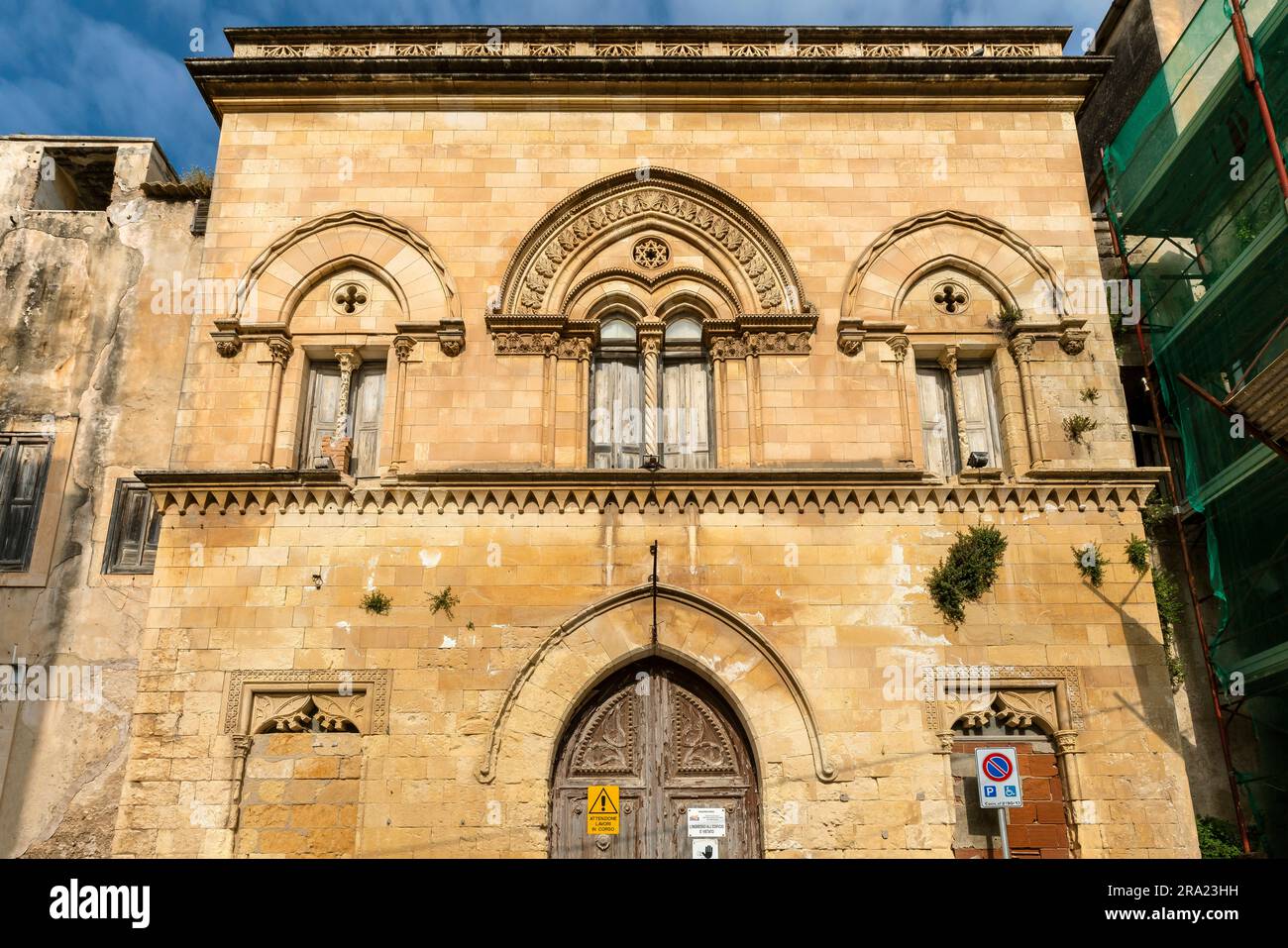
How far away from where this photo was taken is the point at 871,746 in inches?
412

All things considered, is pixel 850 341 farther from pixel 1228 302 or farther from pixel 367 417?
pixel 367 417

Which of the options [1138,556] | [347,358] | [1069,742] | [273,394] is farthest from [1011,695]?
[273,394]

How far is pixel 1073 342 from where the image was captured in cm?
1195

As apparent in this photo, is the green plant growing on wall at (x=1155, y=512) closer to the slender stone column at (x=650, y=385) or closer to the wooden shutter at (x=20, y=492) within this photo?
the slender stone column at (x=650, y=385)

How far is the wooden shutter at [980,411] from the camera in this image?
12.0 metres

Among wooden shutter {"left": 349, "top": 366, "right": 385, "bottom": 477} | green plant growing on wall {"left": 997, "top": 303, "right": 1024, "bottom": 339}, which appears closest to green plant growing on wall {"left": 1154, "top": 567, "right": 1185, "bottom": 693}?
green plant growing on wall {"left": 997, "top": 303, "right": 1024, "bottom": 339}

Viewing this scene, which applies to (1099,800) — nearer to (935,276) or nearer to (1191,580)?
(1191,580)

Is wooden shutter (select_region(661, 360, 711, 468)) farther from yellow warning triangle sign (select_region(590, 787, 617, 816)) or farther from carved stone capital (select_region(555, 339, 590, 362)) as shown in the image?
yellow warning triangle sign (select_region(590, 787, 617, 816))

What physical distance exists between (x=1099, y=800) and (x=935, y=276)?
6.32 metres

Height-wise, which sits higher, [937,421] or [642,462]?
[937,421]

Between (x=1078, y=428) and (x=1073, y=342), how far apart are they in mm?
1120

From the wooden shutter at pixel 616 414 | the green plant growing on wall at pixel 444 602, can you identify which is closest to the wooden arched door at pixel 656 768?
the green plant growing on wall at pixel 444 602

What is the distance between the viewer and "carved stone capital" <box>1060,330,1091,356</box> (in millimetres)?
11953
